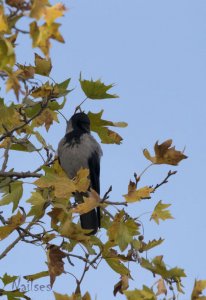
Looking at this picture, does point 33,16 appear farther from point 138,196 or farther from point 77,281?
point 77,281

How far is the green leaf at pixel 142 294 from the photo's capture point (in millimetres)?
3387

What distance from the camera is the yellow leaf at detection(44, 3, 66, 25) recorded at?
2818 millimetres

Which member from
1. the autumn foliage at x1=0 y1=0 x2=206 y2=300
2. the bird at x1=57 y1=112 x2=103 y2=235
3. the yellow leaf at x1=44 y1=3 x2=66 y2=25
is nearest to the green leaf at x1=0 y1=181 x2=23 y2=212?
the autumn foliage at x1=0 y1=0 x2=206 y2=300

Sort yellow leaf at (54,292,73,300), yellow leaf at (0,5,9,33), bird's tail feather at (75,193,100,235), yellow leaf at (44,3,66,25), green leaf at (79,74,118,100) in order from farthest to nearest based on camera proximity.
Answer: bird's tail feather at (75,193,100,235) < green leaf at (79,74,118,100) < yellow leaf at (54,292,73,300) < yellow leaf at (0,5,9,33) < yellow leaf at (44,3,66,25)

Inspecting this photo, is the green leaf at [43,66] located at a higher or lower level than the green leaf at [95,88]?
higher

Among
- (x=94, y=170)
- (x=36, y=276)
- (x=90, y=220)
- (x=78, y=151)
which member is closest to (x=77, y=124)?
(x=78, y=151)

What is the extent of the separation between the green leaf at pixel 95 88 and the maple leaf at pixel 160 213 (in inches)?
43.0

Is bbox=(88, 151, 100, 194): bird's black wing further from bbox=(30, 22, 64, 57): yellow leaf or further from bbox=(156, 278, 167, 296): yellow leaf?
bbox=(30, 22, 64, 57): yellow leaf

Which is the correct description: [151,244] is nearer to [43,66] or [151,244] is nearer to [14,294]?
[14,294]

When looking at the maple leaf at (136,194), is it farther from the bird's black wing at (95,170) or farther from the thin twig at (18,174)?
the bird's black wing at (95,170)

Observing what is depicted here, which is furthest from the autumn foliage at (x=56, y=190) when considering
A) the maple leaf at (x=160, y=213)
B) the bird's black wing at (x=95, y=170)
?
the bird's black wing at (x=95, y=170)

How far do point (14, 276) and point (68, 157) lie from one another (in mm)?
3162

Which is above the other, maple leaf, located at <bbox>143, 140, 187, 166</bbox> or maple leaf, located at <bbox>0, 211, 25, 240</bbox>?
maple leaf, located at <bbox>143, 140, 187, 166</bbox>

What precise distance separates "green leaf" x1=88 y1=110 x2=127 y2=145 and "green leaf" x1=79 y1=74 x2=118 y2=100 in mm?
345
